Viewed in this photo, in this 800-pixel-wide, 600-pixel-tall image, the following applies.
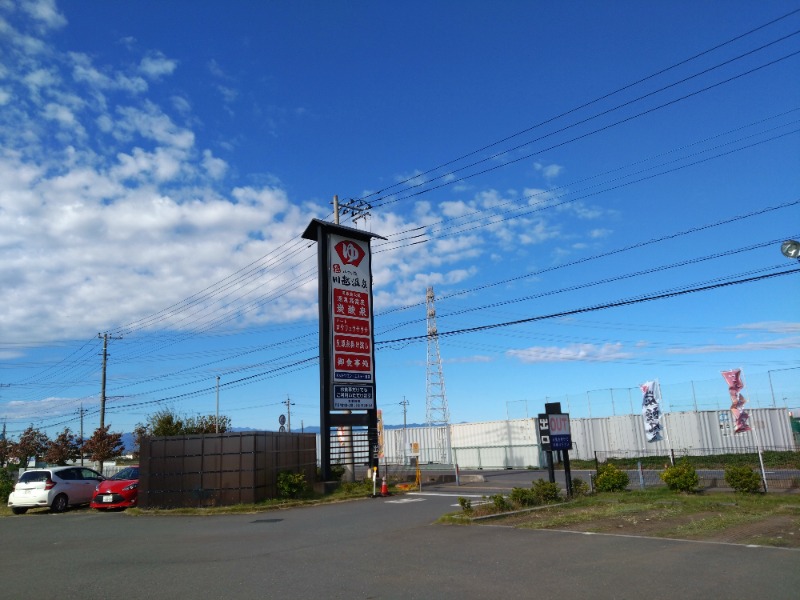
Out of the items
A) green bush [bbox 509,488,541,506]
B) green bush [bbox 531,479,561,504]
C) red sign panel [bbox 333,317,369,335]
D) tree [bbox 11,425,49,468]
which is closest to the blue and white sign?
green bush [bbox 531,479,561,504]

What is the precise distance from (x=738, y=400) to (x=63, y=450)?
50.0 metres

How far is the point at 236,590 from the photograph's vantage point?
8.00 meters

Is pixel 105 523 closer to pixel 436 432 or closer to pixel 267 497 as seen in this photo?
pixel 267 497

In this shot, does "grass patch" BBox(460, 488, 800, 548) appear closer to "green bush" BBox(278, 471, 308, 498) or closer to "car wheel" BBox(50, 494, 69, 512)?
"green bush" BBox(278, 471, 308, 498)

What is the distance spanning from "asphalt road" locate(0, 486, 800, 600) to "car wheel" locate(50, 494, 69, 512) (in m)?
7.93

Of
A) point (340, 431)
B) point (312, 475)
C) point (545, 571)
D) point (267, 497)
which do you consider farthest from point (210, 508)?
point (545, 571)

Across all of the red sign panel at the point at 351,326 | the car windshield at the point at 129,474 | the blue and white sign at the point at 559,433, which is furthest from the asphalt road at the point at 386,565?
the red sign panel at the point at 351,326

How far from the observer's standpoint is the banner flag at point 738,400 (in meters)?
22.2

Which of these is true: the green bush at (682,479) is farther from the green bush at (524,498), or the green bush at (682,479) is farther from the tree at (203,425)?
the tree at (203,425)

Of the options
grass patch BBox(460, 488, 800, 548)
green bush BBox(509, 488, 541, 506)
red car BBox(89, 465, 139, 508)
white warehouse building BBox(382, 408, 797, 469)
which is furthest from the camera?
white warehouse building BBox(382, 408, 797, 469)

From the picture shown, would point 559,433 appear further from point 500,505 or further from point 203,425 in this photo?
point 203,425

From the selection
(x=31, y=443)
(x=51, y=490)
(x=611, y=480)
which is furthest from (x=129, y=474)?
(x=31, y=443)

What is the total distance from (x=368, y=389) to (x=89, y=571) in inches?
630

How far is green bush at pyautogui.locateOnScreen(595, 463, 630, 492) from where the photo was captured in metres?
17.8
